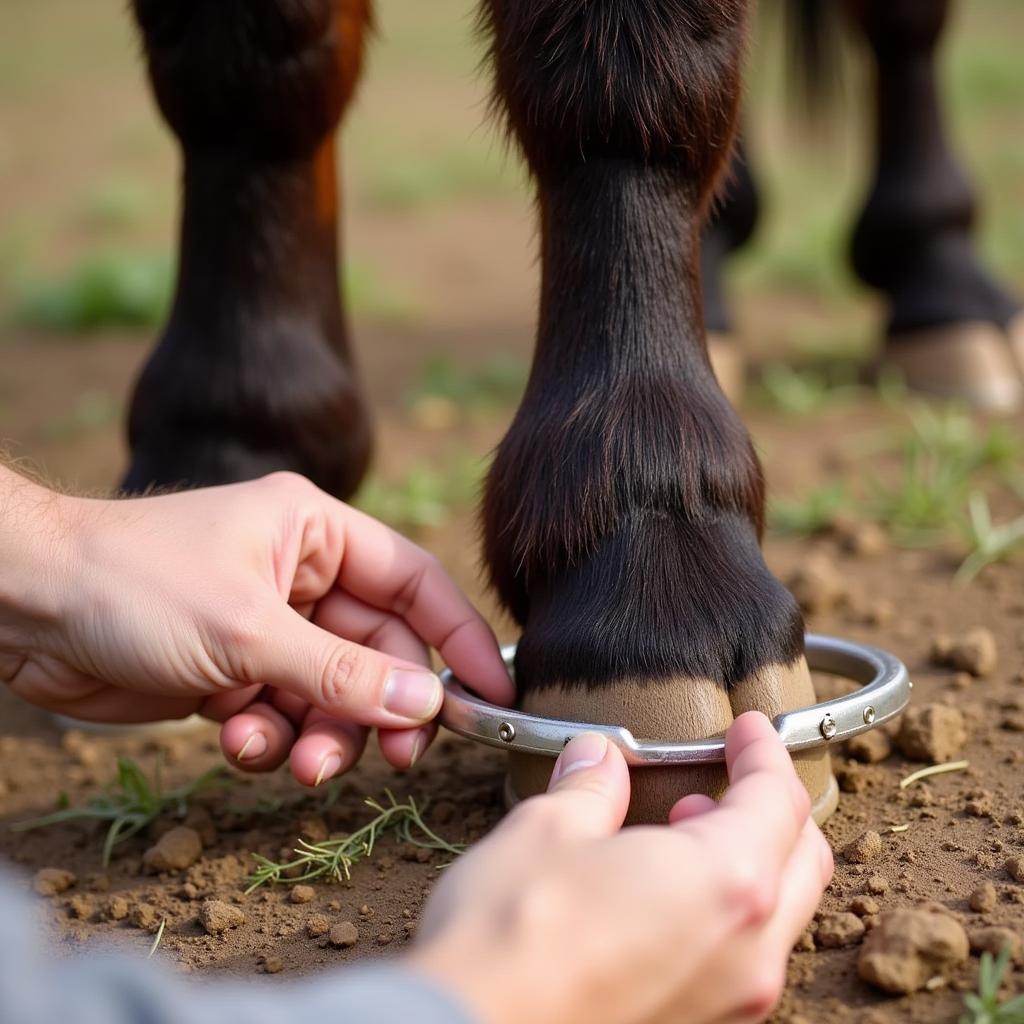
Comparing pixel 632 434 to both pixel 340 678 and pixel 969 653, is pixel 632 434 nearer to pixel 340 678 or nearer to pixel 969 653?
pixel 340 678

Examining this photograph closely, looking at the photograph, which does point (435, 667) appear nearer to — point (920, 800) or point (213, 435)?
point (213, 435)

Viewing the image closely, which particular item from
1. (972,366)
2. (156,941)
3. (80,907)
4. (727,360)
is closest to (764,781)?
(156,941)

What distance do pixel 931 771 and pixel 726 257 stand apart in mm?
1708

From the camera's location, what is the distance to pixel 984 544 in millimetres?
1812

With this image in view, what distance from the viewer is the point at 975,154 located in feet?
16.5

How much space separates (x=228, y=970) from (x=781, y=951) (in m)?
0.46

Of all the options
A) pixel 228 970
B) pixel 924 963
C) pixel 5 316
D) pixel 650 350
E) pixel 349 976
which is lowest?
pixel 5 316

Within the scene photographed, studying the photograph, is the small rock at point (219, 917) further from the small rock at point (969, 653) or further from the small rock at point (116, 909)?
the small rock at point (969, 653)

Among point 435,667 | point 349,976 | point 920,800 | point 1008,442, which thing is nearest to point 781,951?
point 349,976

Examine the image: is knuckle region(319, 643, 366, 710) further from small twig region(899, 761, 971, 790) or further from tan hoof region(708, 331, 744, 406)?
tan hoof region(708, 331, 744, 406)

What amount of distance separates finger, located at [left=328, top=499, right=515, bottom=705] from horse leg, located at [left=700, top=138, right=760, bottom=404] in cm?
111

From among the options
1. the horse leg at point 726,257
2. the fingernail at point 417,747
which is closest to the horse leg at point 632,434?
the fingernail at point 417,747

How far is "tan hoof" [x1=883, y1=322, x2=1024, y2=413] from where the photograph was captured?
250cm

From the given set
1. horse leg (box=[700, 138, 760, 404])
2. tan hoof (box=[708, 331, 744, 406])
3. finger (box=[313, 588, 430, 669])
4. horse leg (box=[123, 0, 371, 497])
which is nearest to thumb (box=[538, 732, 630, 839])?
finger (box=[313, 588, 430, 669])
